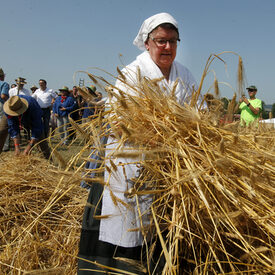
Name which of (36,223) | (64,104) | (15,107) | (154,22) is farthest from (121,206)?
(64,104)

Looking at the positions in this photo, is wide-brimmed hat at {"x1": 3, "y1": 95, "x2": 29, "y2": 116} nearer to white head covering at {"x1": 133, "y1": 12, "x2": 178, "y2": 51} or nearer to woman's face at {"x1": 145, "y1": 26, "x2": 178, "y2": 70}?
white head covering at {"x1": 133, "y1": 12, "x2": 178, "y2": 51}

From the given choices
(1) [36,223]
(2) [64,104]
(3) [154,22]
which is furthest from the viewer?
(2) [64,104]

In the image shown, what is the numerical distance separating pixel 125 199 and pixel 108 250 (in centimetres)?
30

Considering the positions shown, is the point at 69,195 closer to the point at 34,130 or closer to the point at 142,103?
the point at 142,103

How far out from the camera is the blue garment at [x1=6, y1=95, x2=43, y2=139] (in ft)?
11.1

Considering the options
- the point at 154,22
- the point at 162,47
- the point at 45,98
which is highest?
the point at 154,22

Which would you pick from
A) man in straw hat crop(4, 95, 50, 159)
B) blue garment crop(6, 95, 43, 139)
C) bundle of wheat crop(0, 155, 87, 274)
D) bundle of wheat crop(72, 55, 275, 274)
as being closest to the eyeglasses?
bundle of wheat crop(72, 55, 275, 274)

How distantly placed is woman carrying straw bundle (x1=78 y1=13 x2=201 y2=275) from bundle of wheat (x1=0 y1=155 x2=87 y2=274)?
0.50ft

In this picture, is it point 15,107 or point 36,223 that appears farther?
point 15,107

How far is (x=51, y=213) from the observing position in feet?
5.73

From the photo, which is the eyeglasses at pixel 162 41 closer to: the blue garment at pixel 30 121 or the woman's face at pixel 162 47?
the woman's face at pixel 162 47

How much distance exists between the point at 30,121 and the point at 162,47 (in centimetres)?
267

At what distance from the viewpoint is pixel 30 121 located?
3510 mm

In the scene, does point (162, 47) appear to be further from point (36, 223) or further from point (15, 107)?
point (15, 107)
